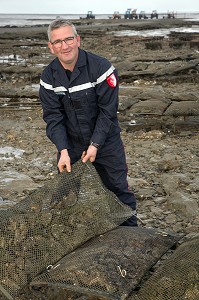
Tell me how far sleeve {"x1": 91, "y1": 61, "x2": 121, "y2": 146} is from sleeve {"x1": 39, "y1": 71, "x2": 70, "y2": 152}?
1.01ft

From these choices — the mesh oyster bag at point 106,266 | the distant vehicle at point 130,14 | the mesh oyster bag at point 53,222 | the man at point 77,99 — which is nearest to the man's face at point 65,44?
the man at point 77,99

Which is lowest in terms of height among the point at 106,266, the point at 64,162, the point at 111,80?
the point at 106,266

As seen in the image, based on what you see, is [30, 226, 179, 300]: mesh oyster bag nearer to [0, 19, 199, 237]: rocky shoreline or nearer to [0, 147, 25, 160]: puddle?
[0, 19, 199, 237]: rocky shoreline

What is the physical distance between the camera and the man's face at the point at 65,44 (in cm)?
340

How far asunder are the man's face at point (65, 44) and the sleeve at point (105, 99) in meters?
0.29

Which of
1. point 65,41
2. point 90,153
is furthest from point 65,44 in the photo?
point 90,153

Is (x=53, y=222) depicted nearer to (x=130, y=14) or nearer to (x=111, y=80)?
(x=111, y=80)

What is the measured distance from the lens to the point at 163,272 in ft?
9.99

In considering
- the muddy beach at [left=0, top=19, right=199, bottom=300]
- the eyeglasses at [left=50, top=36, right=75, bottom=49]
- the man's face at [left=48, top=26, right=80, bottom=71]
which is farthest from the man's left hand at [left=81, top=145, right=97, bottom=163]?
the muddy beach at [left=0, top=19, right=199, bottom=300]

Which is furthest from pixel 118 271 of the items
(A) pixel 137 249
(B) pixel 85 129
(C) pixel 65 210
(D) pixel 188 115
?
(D) pixel 188 115

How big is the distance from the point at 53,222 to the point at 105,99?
117cm

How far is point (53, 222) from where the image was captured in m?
3.50

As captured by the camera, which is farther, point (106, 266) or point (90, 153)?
point (90, 153)

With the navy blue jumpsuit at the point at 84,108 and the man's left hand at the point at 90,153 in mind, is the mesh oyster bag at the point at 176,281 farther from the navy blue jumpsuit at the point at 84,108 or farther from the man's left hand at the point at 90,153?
the navy blue jumpsuit at the point at 84,108
